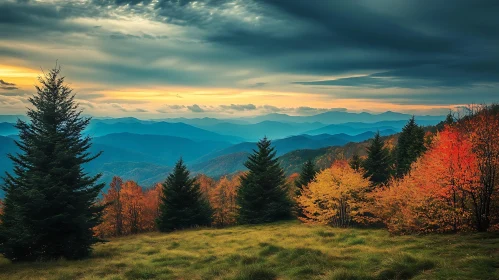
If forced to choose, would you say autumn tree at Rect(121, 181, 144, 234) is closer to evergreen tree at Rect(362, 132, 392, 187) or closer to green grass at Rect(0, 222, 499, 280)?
green grass at Rect(0, 222, 499, 280)

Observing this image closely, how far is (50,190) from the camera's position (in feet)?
74.9

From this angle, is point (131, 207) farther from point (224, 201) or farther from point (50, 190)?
point (50, 190)

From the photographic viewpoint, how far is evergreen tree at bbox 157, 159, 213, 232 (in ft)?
161

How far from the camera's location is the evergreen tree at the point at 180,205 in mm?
49062

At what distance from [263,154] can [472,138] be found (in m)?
35.9

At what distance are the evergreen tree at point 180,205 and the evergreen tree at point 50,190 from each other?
77.9ft

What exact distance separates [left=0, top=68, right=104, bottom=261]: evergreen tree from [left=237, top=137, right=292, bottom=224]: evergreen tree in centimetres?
3184

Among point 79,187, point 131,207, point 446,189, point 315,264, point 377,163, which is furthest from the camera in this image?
point 131,207

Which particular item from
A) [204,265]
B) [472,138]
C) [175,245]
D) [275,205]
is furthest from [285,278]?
[275,205]

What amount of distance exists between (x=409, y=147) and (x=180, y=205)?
50923mm

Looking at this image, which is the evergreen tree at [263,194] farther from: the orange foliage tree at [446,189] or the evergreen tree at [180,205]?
the orange foliage tree at [446,189]

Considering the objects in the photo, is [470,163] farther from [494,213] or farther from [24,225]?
[24,225]

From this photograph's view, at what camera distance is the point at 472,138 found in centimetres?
2355

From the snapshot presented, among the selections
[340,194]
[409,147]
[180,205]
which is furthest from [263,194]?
[409,147]
